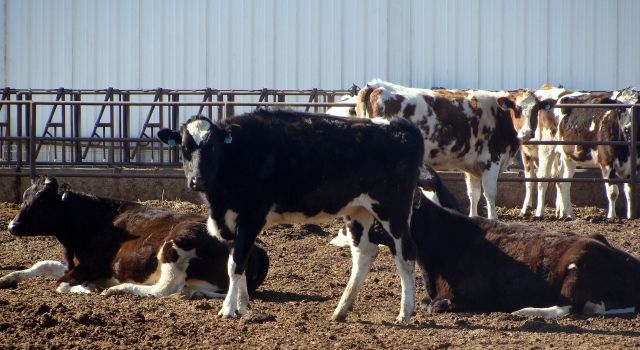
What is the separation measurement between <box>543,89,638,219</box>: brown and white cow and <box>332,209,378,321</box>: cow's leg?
7498mm

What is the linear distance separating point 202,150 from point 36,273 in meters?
2.50

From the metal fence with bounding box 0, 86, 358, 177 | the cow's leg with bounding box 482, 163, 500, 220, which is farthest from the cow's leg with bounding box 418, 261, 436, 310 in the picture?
the cow's leg with bounding box 482, 163, 500, 220

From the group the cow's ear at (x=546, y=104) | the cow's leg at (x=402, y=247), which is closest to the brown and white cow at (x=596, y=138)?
the cow's ear at (x=546, y=104)

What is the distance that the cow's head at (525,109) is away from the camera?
1506 cm

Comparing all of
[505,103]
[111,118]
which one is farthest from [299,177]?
[111,118]

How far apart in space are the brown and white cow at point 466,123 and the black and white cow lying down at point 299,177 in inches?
241

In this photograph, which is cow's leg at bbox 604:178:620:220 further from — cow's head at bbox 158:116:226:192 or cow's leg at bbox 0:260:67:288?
cow's head at bbox 158:116:226:192

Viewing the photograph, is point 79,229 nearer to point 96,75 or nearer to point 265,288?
point 265,288

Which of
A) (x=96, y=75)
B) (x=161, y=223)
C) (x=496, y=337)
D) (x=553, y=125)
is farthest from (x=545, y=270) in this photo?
(x=96, y=75)

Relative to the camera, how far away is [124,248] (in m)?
9.47

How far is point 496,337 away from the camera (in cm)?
721

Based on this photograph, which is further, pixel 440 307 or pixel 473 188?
pixel 473 188

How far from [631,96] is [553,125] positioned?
1.27 meters

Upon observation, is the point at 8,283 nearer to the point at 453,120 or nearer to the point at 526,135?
the point at 453,120
